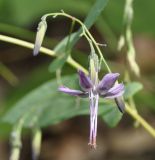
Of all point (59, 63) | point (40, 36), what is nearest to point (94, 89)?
point (40, 36)

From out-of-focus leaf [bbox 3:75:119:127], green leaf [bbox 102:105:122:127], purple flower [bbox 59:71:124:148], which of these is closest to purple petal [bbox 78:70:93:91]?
purple flower [bbox 59:71:124:148]

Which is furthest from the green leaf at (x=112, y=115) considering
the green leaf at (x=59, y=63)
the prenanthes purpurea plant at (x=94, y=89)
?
the prenanthes purpurea plant at (x=94, y=89)

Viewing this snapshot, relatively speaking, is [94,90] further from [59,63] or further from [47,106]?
[47,106]

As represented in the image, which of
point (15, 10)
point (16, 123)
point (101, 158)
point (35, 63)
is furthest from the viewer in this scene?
point (35, 63)

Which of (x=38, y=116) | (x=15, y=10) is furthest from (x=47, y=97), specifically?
(x=15, y=10)

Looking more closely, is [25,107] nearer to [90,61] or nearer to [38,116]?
[38,116]

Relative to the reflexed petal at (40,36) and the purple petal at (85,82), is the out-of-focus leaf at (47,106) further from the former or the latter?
the purple petal at (85,82)

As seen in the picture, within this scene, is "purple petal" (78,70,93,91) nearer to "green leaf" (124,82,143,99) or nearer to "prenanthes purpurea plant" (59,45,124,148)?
"prenanthes purpurea plant" (59,45,124,148)
